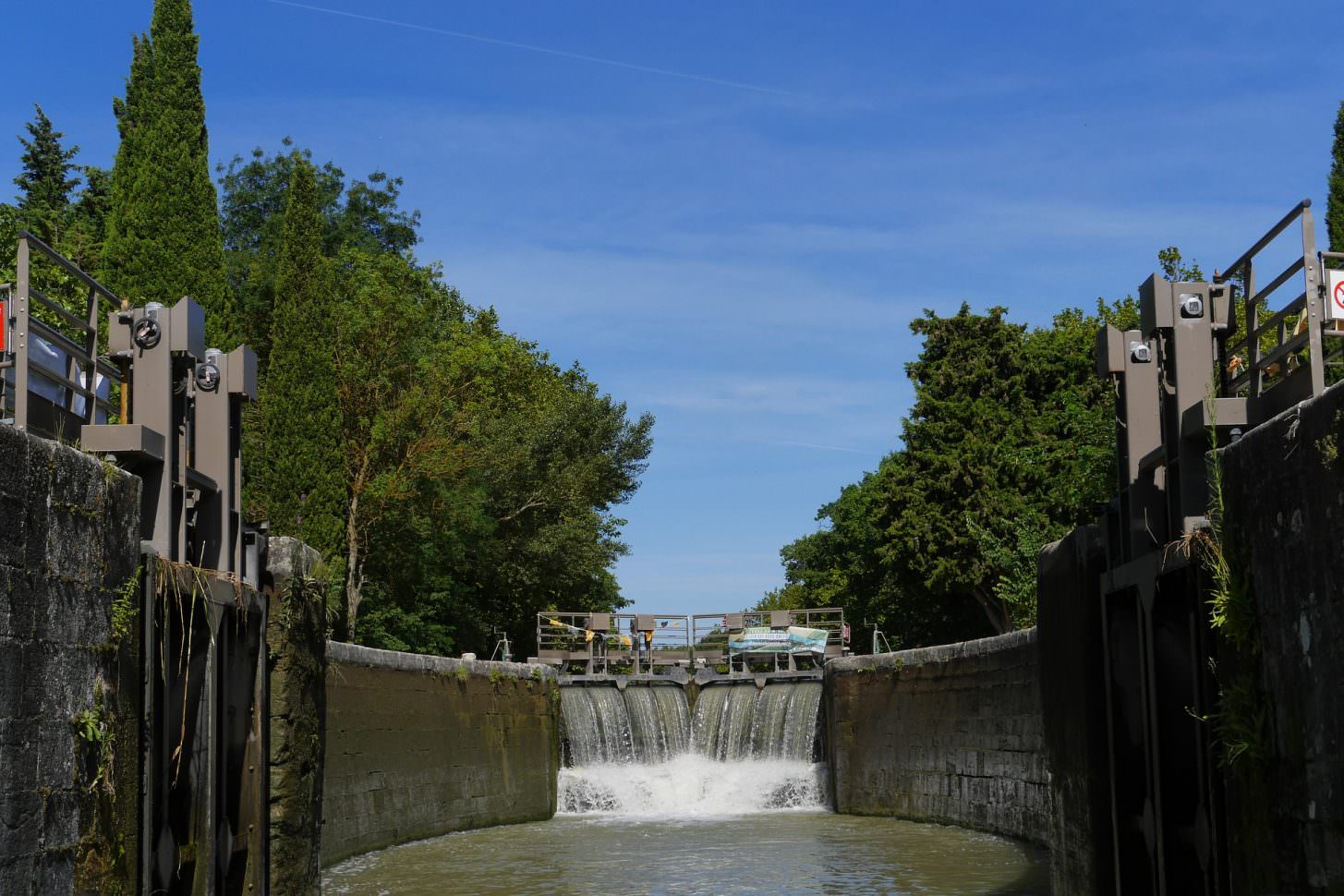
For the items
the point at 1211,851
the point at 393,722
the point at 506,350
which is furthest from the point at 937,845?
the point at 506,350

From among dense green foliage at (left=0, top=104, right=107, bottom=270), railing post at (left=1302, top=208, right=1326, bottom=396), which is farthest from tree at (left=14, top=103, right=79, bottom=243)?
railing post at (left=1302, top=208, right=1326, bottom=396)

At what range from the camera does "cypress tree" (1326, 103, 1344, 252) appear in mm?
35438

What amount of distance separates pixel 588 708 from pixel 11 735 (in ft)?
68.3

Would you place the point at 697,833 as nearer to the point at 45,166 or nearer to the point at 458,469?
the point at 458,469

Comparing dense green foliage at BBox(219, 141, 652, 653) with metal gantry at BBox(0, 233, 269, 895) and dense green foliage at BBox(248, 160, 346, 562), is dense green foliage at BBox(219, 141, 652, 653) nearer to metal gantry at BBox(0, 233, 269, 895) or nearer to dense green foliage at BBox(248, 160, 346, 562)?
dense green foliage at BBox(248, 160, 346, 562)

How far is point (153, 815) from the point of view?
821cm

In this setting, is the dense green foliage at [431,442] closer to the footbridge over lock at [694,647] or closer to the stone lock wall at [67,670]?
the footbridge over lock at [694,647]

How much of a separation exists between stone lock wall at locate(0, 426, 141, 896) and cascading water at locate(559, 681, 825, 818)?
59.7ft

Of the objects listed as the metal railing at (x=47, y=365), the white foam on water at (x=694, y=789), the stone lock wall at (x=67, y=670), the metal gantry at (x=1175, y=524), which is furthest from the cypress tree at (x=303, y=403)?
the stone lock wall at (x=67, y=670)

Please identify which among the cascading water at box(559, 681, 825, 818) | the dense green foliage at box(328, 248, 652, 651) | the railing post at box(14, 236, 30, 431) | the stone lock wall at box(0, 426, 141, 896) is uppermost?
the dense green foliage at box(328, 248, 652, 651)

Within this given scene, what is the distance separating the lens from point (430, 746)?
64.1 feet

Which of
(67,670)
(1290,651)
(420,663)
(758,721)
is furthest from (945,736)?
(67,670)

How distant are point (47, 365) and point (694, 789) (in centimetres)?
1888

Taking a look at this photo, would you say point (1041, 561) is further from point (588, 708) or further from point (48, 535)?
point (588, 708)
